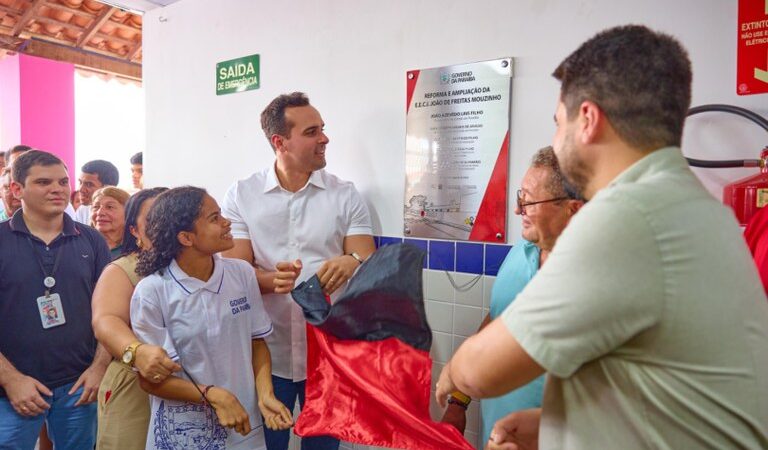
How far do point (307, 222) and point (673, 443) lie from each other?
169cm

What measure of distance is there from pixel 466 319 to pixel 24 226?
1907 millimetres

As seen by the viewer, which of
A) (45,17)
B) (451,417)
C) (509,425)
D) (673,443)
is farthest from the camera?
(45,17)

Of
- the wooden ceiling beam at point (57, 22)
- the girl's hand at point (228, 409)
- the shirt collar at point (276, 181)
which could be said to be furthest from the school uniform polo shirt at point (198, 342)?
the wooden ceiling beam at point (57, 22)

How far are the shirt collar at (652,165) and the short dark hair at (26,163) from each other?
238 cm

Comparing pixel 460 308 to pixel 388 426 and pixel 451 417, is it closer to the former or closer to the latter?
pixel 451 417

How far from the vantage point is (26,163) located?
2252mm

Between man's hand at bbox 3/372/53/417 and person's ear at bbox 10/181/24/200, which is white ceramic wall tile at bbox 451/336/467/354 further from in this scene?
person's ear at bbox 10/181/24/200

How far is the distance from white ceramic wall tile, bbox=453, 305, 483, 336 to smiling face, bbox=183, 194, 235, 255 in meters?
1.03

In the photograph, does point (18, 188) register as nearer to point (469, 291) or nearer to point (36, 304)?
point (36, 304)

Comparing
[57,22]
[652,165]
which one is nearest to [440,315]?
[652,165]

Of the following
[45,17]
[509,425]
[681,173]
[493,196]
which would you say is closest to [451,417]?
[509,425]

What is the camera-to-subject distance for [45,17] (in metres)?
6.43

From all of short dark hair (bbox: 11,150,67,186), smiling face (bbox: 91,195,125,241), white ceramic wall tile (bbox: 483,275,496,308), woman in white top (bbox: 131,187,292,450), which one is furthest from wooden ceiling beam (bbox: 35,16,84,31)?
white ceramic wall tile (bbox: 483,275,496,308)

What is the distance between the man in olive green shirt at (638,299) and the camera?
70cm
